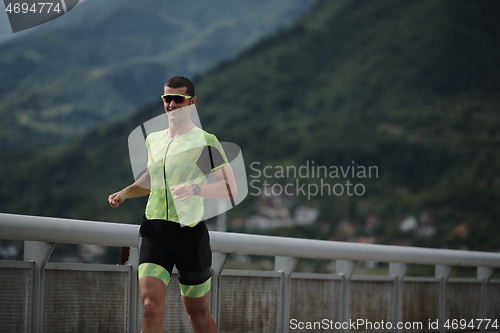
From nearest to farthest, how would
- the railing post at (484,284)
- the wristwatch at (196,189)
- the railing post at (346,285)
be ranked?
1. the wristwatch at (196,189)
2. the railing post at (346,285)
3. the railing post at (484,284)

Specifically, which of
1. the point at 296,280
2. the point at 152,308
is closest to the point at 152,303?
the point at 152,308

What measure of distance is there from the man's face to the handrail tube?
952 millimetres

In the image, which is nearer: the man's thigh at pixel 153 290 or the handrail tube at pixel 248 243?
the man's thigh at pixel 153 290

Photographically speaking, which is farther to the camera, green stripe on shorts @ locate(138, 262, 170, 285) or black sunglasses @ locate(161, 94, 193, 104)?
black sunglasses @ locate(161, 94, 193, 104)

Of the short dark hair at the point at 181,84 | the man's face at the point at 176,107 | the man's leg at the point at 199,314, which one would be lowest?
the man's leg at the point at 199,314

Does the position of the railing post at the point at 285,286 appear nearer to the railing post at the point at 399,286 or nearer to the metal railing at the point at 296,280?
the metal railing at the point at 296,280

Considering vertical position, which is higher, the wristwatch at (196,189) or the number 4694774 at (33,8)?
the number 4694774 at (33,8)

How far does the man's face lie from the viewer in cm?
545

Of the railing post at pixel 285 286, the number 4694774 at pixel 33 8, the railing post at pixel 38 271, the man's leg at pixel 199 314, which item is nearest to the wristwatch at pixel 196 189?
the man's leg at pixel 199 314

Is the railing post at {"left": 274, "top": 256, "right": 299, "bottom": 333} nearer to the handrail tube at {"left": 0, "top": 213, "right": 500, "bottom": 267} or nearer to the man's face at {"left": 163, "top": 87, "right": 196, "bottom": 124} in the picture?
the handrail tube at {"left": 0, "top": 213, "right": 500, "bottom": 267}

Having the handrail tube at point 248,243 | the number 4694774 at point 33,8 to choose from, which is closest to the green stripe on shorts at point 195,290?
the handrail tube at point 248,243

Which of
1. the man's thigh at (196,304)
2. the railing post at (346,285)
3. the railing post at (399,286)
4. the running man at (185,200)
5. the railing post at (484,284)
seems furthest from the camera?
the railing post at (484,284)

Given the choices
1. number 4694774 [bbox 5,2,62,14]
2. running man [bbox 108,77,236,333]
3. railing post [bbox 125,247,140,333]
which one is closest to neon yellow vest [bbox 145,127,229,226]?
running man [bbox 108,77,236,333]

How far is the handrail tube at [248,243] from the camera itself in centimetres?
550
